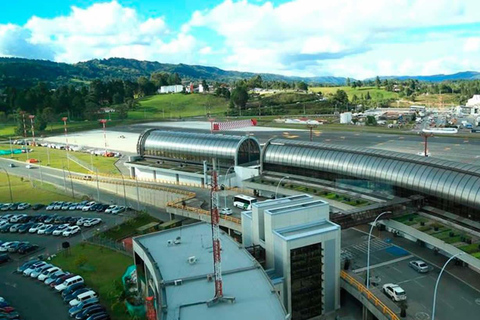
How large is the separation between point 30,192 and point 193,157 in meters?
30.7

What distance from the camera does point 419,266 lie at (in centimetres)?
3356

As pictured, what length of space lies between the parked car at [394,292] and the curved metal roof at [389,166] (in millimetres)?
11958

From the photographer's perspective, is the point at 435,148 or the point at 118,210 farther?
the point at 435,148

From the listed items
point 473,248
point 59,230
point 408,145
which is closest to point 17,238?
point 59,230

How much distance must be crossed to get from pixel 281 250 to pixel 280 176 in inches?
1062

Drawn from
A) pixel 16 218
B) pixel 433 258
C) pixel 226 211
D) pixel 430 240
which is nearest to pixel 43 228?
pixel 16 218

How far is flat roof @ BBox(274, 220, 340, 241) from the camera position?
30.4 meters

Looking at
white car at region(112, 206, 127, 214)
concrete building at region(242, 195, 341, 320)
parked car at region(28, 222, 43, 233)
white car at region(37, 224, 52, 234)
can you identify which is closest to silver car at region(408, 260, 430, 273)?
concrete building at region(242, 195, 341, 320)

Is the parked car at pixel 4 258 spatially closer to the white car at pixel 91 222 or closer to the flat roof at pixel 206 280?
the white car at pixel 91 222

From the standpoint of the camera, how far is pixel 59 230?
5162 cm

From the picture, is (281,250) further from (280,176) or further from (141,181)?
(141,181)

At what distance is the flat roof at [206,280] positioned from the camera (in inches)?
919

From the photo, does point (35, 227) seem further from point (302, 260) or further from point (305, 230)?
point (302, 260)

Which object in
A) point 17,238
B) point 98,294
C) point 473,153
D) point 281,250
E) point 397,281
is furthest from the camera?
point 473,153
